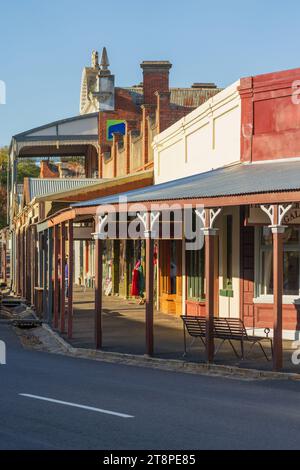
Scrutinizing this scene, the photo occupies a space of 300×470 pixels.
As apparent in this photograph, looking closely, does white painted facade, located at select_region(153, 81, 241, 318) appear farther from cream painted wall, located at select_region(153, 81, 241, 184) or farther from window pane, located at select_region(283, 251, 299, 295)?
window pane, located at select_region(283, 251, 299, 295)

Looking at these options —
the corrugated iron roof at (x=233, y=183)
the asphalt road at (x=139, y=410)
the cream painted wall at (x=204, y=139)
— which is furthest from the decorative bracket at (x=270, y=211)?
the cream painted wall at (x=204, y=139)

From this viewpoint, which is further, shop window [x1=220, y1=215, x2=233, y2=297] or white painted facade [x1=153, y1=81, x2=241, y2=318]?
shop window [x1=220, y1=215, x2=233, y2=297]

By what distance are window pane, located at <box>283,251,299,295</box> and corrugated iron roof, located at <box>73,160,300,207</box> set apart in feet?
6.80

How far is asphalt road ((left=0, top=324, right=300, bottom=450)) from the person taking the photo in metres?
10.1

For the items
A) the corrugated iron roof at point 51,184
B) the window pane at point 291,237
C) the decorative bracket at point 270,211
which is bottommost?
the window pane at point 291,237

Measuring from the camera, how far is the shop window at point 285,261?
73.7 ft

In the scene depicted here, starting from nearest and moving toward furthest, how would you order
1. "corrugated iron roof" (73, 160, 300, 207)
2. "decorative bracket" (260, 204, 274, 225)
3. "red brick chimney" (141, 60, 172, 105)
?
"decorative bracket" (260, 204, 274, 225), "corrugated iron roof" (73, 160, 300, 207), "red brick chimney" (141, 60, 172, 105)

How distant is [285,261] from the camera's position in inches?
896

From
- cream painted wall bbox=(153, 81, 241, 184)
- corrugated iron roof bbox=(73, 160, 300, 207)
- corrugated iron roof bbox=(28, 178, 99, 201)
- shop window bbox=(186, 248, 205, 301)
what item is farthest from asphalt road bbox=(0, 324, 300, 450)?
corrugated iron roof bbox=(28, 178, 99, 201)

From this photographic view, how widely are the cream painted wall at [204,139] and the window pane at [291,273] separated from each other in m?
2.76

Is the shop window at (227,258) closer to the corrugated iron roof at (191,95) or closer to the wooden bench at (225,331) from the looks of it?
the wooden bench at (225,331)

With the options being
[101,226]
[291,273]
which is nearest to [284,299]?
[291,273]

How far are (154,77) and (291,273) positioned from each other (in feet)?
82.2
